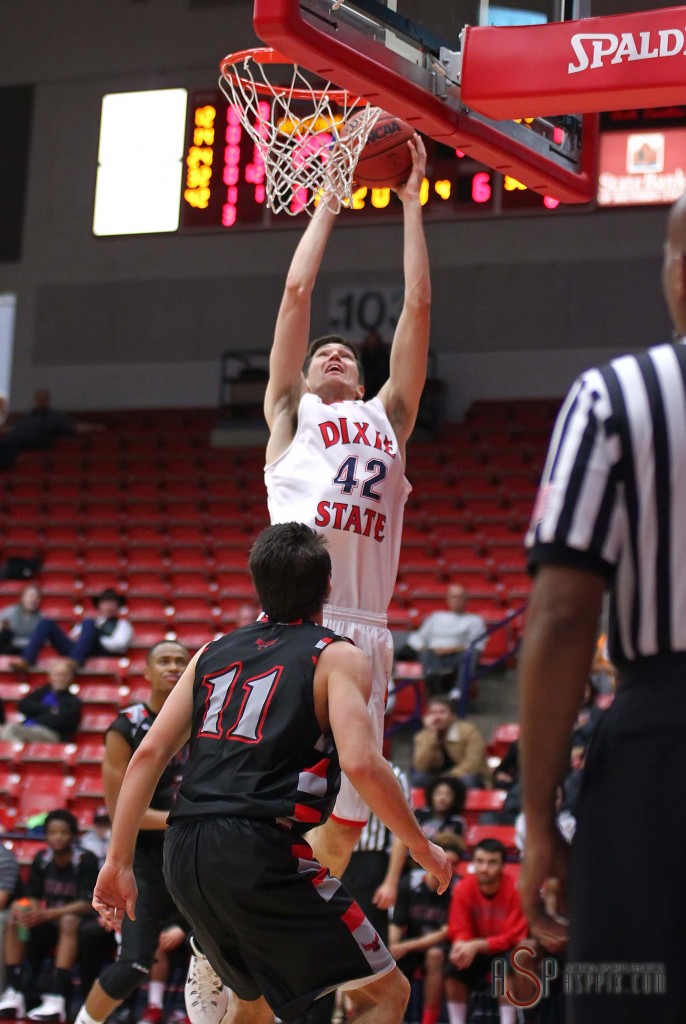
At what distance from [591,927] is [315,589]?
1.74 metres

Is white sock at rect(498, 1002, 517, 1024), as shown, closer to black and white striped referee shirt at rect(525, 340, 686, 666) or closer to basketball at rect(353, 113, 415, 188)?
basketball at rect(353, 113, 415, 188)

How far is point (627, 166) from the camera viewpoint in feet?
51.0

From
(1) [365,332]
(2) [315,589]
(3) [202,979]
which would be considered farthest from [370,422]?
(1) [365,332]

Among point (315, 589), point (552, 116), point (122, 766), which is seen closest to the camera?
point (315, 589)

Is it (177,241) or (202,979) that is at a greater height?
(177,241)

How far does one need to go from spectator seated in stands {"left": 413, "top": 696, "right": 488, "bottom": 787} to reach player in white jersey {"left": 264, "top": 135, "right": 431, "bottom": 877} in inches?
208

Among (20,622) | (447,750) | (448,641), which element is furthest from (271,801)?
(20,622)

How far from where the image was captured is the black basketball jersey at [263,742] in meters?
3.52

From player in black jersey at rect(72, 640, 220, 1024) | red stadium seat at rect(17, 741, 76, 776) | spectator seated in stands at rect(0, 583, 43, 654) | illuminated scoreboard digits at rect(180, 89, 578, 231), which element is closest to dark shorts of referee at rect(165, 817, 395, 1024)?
player in black jersey at rect(72, 640, 220, 1024)

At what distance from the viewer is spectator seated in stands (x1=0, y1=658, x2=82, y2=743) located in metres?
12.1

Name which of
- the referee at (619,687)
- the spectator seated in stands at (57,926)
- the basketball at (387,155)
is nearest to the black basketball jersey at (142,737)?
the spectator seated in stands at (57,926)

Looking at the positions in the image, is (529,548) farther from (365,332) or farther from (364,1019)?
(365,332)

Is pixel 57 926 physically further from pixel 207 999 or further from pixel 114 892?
pixel 114 892

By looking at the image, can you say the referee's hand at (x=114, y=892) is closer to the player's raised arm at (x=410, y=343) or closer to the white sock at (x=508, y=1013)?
the player's raised arm at (x=410, y=343)
